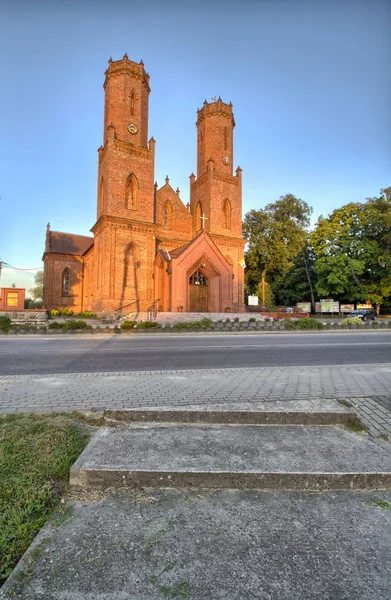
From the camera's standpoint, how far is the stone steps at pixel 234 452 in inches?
96.8

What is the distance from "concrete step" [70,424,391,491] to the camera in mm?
2459

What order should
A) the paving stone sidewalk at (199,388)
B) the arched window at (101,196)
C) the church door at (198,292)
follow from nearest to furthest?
1. the paving stone sidewalk at (199,388)
2. the church door at (198,292)
3. the arched window at (101,196)

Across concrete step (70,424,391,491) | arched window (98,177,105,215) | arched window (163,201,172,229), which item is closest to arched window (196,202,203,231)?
arched window (163,201,172,229)

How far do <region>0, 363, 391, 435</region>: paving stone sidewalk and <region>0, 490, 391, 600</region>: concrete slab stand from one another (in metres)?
1.85

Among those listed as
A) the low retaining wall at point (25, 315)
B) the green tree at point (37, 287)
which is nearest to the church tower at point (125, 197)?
the low retaining wall at point (25, 315)

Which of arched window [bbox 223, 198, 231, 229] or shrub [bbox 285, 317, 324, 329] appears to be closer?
shrub [bbox 285, 317, 324, 329]

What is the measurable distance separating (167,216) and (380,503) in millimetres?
35354

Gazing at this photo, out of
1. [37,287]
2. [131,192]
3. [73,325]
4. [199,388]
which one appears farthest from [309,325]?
[37,287]

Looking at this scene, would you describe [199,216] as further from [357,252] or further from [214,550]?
[214,550]

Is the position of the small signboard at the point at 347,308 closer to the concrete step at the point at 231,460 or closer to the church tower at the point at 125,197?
the church tower at the point at 125,197

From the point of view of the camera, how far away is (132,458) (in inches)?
106

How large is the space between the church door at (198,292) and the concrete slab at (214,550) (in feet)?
91.2

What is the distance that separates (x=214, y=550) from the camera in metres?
1.79

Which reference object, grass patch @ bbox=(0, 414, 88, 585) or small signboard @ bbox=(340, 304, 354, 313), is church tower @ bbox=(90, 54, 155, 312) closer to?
small signboard @ bbox=(340, 304, 354, 313)
